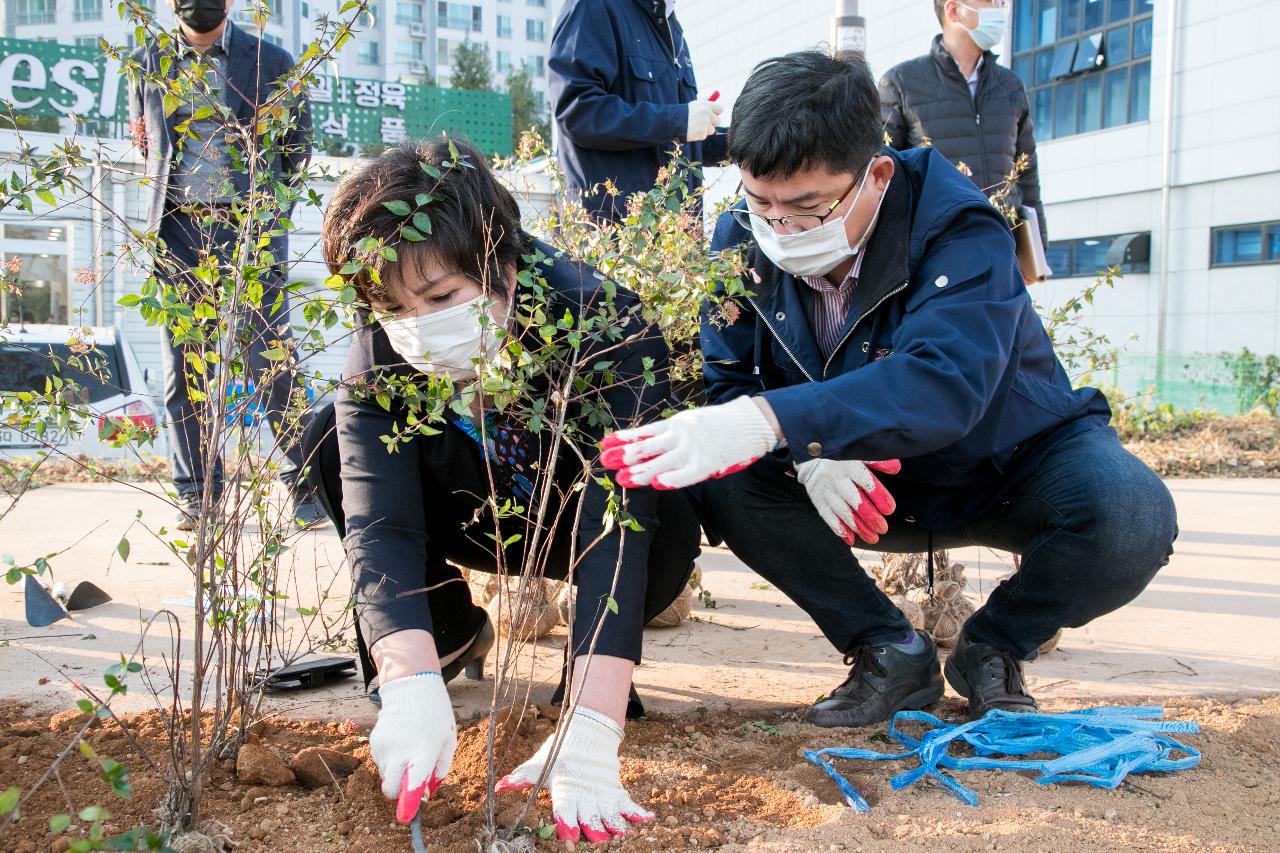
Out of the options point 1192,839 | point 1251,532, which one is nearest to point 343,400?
point 1192,839

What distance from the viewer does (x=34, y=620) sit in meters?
2.86

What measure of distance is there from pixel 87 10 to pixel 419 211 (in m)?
46.4

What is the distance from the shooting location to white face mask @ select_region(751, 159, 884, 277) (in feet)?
6.75

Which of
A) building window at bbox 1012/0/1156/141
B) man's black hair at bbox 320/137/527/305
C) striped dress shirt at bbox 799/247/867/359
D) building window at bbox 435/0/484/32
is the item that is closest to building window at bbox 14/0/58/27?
building window at bbox 435/0/484/32

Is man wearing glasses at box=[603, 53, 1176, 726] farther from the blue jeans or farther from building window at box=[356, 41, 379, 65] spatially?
building window at box=[356, 41, 379, 65]

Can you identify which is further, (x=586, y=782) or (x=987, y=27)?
(x=987, y=27)

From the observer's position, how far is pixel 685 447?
162 centimetres

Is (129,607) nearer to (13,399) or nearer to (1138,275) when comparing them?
(13,399)

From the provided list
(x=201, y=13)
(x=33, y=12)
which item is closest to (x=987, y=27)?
(x=201, y=13)

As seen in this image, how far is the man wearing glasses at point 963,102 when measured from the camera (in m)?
3.92

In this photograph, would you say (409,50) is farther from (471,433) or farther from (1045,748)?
(1045,748)

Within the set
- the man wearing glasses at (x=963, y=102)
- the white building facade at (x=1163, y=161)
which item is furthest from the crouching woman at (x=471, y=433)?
the white building facade at (x=1163, y=161)

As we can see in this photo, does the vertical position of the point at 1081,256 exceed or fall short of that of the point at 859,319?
it exceeds it

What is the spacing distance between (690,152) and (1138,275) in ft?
40.5
